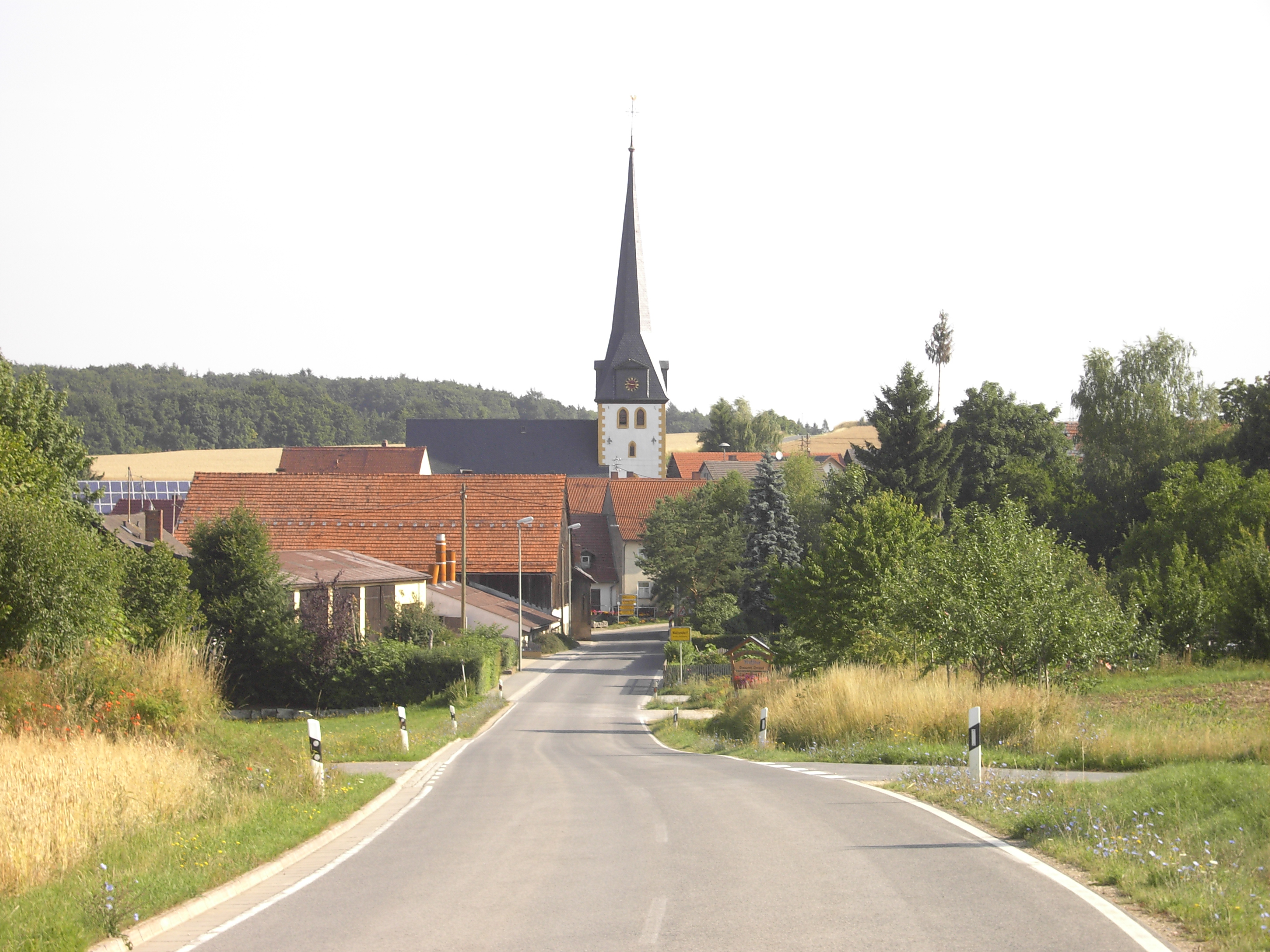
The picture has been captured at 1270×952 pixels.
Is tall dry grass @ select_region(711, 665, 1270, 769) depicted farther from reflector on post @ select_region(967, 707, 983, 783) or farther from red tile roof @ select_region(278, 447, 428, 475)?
red tile roof @ select_region(278, 447, 428, 475)

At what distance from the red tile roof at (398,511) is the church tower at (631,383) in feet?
126

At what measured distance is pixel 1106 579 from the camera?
3991cm

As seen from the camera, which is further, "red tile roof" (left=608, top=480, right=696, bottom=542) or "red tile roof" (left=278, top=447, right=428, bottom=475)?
"red tile roof" (left=278, top=447, right=428, bottom=475)

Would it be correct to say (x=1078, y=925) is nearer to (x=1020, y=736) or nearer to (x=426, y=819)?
(x=426, y=819)

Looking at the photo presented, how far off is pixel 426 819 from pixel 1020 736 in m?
10.2

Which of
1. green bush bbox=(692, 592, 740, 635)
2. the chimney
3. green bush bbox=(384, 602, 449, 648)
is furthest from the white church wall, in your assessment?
green bush bbox=(384, 602, 449, 648)

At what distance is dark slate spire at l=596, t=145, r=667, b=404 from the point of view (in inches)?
3809

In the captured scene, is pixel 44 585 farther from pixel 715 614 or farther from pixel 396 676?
pixel 715 614

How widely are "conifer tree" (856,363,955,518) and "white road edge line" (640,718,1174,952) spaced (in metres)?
37.6

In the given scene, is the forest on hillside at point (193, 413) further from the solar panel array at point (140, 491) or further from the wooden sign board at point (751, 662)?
the wooden sign board at point (751, 662)

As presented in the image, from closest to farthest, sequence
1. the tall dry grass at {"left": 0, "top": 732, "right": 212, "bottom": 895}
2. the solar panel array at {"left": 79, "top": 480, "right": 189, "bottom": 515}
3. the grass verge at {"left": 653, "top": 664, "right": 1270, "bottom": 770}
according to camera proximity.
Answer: the tall dry grass at {"left": 0, "top": 732, "right": 212, "bottom": 895} → the grass verge at {"left": 653, "top": 664, "right": 1270, "bottom": 770} → the solar panel array at {"left": 79, "top": 480, "right": 189, "bottom": 515}

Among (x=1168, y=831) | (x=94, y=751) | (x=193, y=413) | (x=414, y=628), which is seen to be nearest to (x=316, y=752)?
(x=94, y=751)

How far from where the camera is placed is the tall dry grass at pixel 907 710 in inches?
725

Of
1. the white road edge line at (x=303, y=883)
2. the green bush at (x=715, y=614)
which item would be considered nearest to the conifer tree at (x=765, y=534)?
the green bush at (x=715, y=614)
